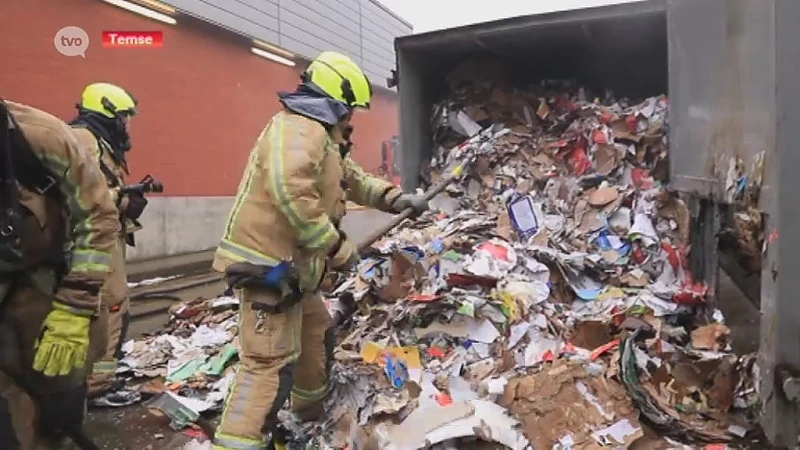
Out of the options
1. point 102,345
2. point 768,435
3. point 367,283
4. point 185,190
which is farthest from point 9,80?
point 768,435

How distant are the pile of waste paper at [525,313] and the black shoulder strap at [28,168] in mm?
1363

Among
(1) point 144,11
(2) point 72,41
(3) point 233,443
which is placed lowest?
(3) point 233,443

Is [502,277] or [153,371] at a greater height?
[502,277]

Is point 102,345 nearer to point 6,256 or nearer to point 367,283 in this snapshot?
point 6,256

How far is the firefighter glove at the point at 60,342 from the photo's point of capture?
1.92 meters

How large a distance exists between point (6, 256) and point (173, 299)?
4.09m

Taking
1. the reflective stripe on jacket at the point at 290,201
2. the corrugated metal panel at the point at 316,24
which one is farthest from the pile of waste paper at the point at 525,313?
the corrugated metal panel at the point at 316,24

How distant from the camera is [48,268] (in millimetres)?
2025

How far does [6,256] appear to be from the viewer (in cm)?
186

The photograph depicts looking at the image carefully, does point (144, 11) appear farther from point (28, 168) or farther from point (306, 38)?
point (28, 168)

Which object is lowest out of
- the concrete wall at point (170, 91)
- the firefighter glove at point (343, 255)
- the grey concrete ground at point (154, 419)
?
the grey concrete ground at point (154, 419)

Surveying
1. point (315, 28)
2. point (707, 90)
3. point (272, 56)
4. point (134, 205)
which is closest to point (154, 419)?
point (134, 205)

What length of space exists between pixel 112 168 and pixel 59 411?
1.68 metres

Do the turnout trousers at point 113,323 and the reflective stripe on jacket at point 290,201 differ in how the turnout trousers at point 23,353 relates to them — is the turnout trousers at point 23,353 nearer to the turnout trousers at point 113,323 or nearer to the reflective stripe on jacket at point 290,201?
the reflective stripe on jacket at point 290,201
